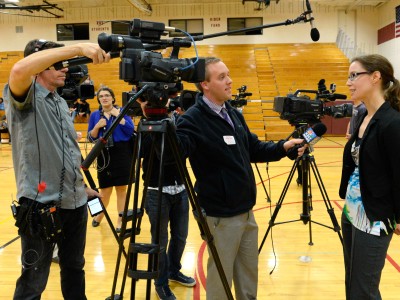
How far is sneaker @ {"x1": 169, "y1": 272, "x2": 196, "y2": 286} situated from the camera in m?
2.69

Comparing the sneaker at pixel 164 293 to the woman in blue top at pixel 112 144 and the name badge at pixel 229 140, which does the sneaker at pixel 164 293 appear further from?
the woman in blue top at pixel 112 144

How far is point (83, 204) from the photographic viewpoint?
1976mm

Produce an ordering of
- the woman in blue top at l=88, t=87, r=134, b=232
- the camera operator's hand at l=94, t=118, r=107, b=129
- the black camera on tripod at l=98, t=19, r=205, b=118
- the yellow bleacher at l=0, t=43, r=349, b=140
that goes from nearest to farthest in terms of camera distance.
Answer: the black camera on tripod at l=98, t=19, r=205, b=118, the camera operator's hand at l=94, t=118, r=107, b=129, the woman in blue top at l=88, t=87, r=134, b=232, the yellow bleacher at l=0, t=43, r=349, b=140

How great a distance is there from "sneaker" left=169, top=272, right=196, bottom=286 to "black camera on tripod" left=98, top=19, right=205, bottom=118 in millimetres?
1711

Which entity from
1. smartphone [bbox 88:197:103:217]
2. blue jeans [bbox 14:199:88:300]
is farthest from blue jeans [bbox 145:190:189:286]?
blue jeans [bbox 14:199:88:300]

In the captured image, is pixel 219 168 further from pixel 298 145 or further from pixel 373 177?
pixel 373 177

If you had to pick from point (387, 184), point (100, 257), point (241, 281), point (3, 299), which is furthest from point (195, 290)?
point (387, 184)

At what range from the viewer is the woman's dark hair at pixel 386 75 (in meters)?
1.79

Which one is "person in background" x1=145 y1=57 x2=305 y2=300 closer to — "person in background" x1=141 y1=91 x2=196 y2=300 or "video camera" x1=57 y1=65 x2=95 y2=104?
"person in background" x1=141 y1=91 x2=196 y2=300

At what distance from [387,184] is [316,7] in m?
15.6

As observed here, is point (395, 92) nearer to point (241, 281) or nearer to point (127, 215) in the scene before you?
point (241, 281)

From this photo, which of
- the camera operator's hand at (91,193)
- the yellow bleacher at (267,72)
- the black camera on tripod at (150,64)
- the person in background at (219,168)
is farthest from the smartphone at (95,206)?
the yellow bleacher at (267,72)

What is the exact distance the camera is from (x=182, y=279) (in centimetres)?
271

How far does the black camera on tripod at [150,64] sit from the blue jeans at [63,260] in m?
0.91
